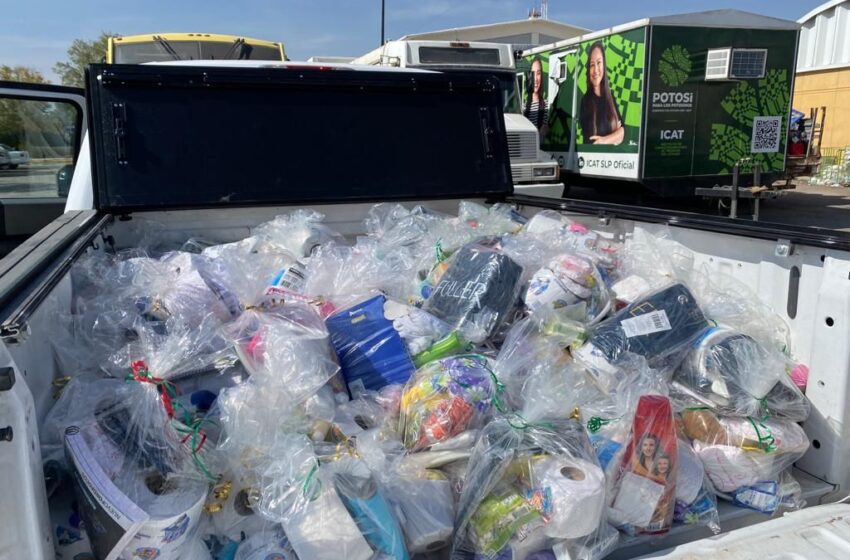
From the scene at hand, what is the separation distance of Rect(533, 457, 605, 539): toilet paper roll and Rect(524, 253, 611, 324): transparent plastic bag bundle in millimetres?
840

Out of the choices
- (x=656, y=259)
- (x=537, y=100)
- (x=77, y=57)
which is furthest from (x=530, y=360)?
(x=77, y=57)

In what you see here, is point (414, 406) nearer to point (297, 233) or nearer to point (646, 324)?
point (646, 324)

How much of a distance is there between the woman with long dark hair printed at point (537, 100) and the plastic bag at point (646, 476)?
11115 millimetres

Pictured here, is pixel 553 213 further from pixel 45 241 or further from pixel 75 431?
pixel 75 431

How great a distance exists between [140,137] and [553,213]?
6.80 ft

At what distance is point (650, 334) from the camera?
2016mm

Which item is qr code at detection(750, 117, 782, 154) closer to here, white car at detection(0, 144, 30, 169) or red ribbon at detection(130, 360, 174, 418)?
white car at detection(0, 144, 30, 169)

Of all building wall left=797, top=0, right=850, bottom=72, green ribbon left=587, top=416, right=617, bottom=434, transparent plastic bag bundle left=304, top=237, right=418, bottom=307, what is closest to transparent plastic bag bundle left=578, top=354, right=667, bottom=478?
green ribbon left=587, top=416, right=617, bottom=434

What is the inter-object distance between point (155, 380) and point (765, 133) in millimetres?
11267

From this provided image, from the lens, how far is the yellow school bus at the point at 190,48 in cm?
688

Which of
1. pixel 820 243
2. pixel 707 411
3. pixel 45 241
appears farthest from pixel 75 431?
pixel 820 243

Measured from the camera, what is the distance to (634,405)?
1710 mm

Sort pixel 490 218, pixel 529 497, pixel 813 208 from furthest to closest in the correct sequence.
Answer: pixel 813 208 → pixel 490 218 → pixel 529 497

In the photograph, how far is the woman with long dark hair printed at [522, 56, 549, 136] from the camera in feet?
40.3
